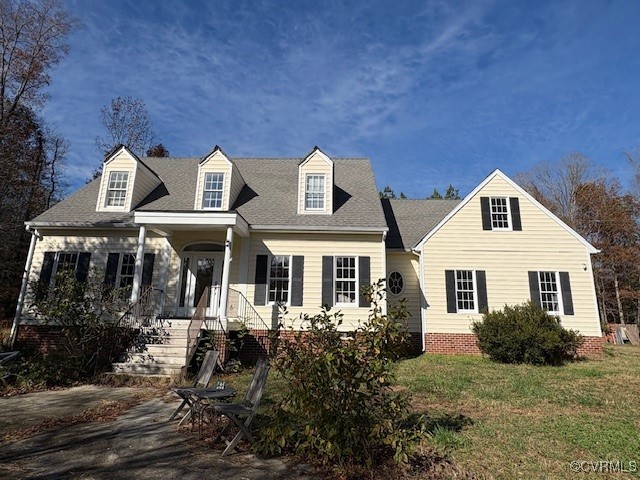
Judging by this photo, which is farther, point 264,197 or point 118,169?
point 264,197

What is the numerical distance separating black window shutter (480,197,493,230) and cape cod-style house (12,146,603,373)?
1.6 inches

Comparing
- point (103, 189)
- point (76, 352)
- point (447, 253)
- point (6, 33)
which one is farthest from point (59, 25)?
point (447, 253)

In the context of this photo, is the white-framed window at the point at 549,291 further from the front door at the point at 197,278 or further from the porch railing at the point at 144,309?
the porch railing at the point at 144,309

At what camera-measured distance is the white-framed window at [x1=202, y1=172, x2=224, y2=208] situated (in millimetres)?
14539

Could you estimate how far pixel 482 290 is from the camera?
545 inches

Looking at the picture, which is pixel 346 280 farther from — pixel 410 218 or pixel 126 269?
pixel 126 269

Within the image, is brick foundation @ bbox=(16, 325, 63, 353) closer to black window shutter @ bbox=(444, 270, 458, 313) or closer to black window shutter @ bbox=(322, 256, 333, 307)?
black window shutter @ bbox=(322, 256, 333, 307)

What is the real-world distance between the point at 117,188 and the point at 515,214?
1595cm

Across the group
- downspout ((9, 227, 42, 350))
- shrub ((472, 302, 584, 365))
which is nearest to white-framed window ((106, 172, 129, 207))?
downspout ((9, 227, 42, 350))

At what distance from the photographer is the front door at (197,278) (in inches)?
530

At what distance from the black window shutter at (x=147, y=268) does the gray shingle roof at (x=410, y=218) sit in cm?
926

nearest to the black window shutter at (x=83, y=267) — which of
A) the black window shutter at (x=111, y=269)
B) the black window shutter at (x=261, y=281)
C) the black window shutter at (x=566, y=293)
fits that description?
the black window shutter at (x=111, y=269)

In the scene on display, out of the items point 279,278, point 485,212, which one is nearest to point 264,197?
point 279,278

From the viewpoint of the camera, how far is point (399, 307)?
4586mm
